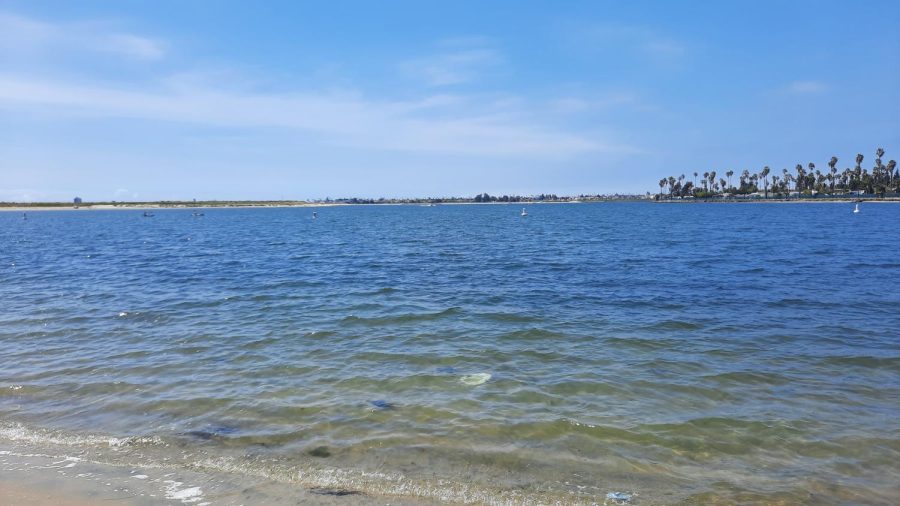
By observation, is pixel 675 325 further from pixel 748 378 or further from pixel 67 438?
pixel 67 438

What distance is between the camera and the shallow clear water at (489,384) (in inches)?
287

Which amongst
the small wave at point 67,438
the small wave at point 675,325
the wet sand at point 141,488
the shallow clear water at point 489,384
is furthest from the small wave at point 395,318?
the wet sand at point 141,488

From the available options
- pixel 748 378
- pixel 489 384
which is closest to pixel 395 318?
pixel 489 384

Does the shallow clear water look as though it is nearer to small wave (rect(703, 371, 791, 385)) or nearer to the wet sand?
small wave (rect(703, 371, 791, 385))

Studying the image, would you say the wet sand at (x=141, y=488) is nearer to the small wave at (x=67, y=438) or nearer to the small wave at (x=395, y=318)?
the small wave at (x=67, y=438)

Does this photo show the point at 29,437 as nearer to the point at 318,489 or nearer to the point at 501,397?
the point at 318,489

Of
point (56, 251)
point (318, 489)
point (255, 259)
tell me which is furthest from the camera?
point (56, 251)

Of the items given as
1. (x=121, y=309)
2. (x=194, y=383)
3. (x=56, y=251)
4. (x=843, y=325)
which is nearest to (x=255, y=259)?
(x=121, y=309)

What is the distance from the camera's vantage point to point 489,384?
10680 millimetres

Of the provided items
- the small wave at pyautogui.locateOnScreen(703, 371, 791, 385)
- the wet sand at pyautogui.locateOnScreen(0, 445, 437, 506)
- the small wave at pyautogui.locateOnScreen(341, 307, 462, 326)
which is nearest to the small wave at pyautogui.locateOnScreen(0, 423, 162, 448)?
the wet sand at pyautogui.locateOnScreen(0, 445, 437, 506)

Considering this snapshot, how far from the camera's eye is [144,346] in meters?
13.8

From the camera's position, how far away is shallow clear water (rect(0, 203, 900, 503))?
23.9ft

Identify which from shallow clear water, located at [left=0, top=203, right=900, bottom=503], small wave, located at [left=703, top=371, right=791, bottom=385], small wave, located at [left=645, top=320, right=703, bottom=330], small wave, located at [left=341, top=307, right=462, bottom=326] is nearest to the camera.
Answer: shallow clear water, located at [left=0, top=203, right=900, bottom=503]

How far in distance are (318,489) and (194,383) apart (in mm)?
5525
